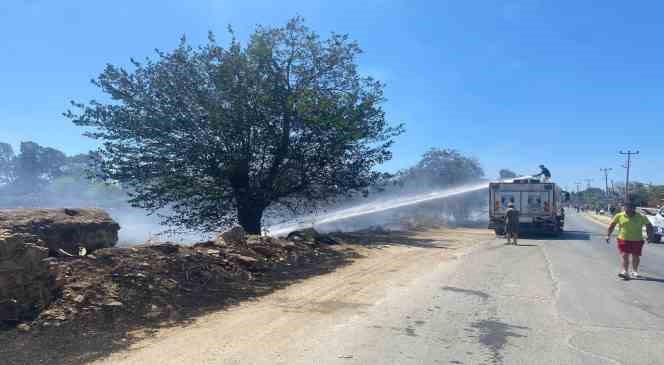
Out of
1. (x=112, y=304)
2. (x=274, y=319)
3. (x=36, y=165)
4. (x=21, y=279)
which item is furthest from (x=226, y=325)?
(x=36, y=165)

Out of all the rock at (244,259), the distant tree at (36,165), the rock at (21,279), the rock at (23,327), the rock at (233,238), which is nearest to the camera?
the rock at (23,327)

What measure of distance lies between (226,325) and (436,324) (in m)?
2.54

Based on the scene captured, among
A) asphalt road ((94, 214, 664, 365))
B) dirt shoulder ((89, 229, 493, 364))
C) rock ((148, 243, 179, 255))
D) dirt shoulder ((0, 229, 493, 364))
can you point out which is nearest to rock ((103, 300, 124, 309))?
dirt shoulder ((0, 229, 493, 364))

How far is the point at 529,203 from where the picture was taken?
72.3ft

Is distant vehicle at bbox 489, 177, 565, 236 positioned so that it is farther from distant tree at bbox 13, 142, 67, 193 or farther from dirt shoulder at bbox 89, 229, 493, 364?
distant tree at bbox 13, 142, 67, 193

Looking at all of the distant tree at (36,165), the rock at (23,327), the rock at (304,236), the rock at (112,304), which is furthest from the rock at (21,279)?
the distant tree at (36,165)

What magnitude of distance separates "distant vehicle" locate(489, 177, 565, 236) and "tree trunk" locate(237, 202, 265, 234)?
11455mm

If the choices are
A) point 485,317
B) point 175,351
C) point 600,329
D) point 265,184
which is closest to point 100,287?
point 175,351

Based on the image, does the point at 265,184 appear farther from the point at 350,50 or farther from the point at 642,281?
the point at 642,281

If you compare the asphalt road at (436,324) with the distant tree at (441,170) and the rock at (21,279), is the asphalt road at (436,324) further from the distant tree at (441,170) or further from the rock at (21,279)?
the distant tree at (441,170)

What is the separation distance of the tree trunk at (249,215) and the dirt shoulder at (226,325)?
6.73 meters

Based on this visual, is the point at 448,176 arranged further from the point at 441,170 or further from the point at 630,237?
the point at 630,237

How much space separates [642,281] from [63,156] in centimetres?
5230

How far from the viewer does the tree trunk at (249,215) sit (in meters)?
16.6
